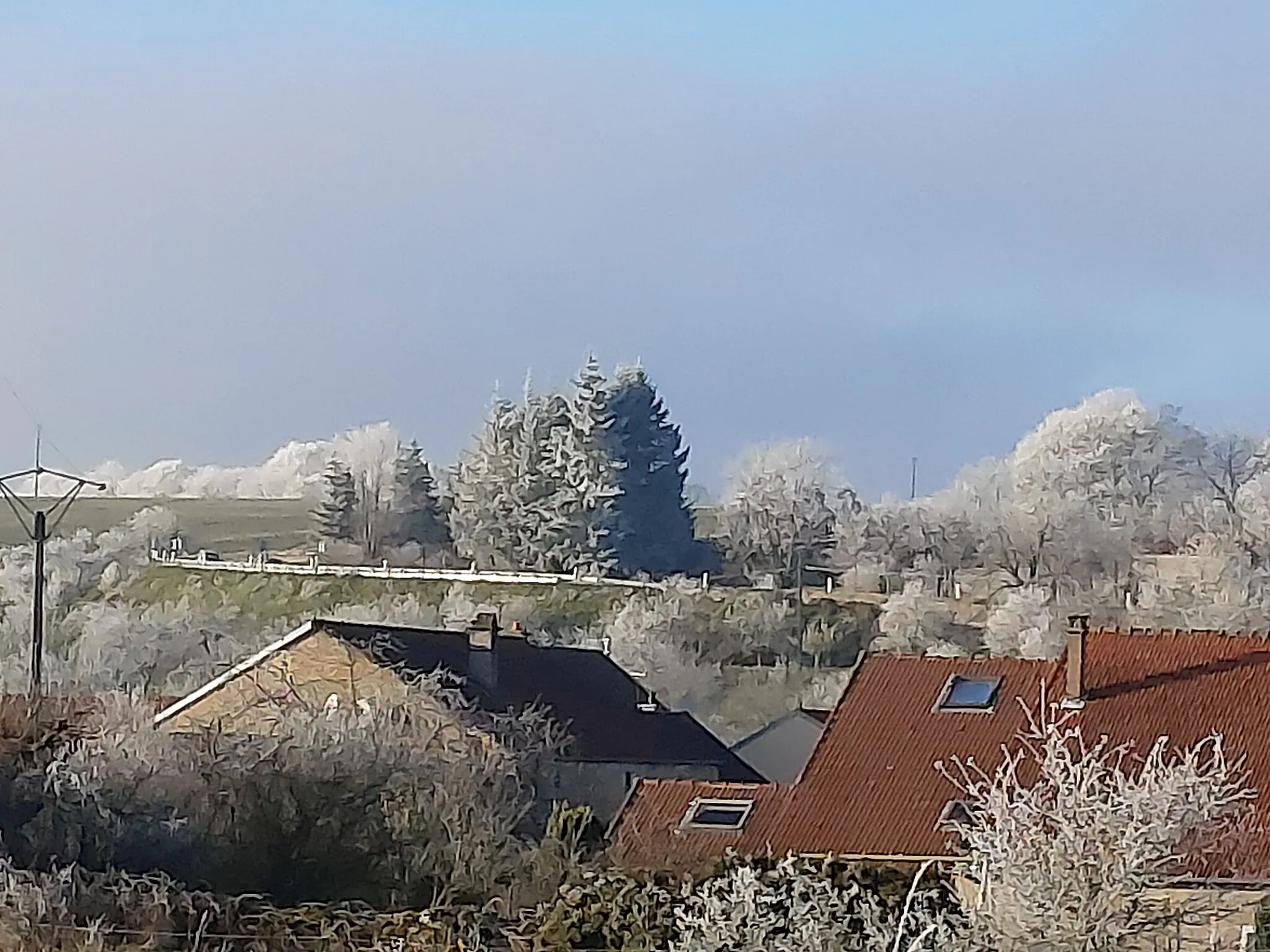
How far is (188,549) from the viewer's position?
8288cm

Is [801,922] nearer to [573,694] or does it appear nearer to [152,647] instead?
[573,694]

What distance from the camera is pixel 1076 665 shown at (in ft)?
78.6

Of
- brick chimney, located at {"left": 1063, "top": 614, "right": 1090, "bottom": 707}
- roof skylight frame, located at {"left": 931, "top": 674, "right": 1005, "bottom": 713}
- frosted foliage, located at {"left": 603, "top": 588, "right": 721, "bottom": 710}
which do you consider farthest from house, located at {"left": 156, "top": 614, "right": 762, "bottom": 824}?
frosted foliage, located at {"left": 603, "top": 588, "right": 721, "bottom": 710}

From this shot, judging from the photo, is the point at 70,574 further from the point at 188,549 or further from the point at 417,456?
the point at 417,456

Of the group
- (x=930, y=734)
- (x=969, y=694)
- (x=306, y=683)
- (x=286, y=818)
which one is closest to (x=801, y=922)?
(x=286, y=818)

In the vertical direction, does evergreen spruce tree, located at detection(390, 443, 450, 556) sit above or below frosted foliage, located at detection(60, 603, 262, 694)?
above

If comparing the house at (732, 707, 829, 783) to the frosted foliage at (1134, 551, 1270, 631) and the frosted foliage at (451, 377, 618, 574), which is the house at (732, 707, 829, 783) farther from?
the frosted foliage at (451, 377, 618, 574)

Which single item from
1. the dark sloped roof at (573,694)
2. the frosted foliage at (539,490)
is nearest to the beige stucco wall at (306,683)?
the dark sloped roof at (573,694)

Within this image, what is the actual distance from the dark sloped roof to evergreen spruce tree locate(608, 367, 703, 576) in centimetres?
3700

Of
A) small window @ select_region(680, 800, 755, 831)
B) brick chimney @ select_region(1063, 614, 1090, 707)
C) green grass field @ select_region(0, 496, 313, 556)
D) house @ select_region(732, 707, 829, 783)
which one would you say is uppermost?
green grass field @ select_region(0, 496, 313, 556)

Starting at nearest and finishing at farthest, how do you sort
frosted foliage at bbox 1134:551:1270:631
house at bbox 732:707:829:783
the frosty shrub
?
the frosty shrub, house at bbox 732:707:829:783, frosted foliage at bbox 1134:551:1270:631

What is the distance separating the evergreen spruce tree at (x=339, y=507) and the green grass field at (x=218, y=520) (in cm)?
113

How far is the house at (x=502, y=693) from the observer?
107 ft

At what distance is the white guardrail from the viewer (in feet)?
244
